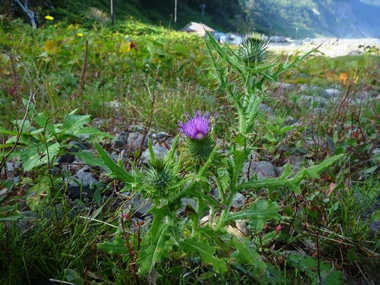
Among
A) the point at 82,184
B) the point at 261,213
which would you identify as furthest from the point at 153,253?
the point at 82,184

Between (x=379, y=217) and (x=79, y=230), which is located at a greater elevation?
(x=379, y=217)

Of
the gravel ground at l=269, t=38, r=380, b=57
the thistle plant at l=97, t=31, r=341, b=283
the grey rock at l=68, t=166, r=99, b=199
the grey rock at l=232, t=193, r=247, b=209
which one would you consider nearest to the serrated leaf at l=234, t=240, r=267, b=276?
the thistle plant at l=97, t=31, r=341, b=283

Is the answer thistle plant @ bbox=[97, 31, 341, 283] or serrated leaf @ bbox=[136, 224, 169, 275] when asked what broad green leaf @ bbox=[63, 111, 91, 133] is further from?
serrated leaf @ bbox=[136, 224, 169, 275]

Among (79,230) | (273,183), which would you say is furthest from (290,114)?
(79,230)

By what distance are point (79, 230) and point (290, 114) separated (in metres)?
3.00

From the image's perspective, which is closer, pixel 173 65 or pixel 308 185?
pixel 308 185

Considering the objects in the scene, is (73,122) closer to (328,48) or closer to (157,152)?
(157,152)

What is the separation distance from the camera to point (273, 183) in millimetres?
1384

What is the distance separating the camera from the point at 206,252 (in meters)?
1.19

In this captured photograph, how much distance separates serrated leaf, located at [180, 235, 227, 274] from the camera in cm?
117

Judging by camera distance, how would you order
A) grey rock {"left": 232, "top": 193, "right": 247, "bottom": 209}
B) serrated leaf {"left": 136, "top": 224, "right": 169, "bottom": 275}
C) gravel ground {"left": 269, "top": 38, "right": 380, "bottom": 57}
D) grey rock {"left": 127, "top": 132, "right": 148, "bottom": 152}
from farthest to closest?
gravel ground {"left": 269, "top": 38, "right": 380, "bottom": 57} → grey rock {"left": 127, "top": 132, "right": 148, "bottom": 152} → grey rock {"left": 232, "top": 193, "right": 247, "bottom": 209} → serrated leaf {"left": 136, "top": 224, "right": 169, "bottom": 275}

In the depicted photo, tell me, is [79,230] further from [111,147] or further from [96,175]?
[111,147]

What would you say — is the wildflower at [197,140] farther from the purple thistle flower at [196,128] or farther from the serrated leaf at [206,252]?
the serrated leaf at [206,252]

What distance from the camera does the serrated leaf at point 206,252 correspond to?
117 centimetres
